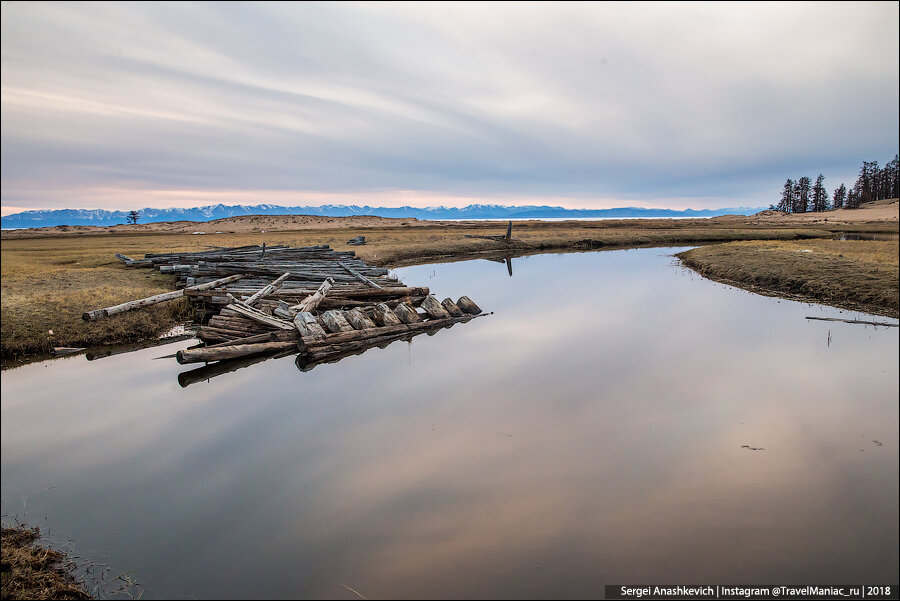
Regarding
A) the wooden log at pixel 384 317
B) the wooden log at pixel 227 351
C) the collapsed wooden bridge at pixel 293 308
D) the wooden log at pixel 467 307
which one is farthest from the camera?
the wooden log at pixel 467 307

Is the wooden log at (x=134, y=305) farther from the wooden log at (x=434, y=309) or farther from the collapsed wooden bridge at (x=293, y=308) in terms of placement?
the wooden log at (x=434, y=309)

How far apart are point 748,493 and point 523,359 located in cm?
694

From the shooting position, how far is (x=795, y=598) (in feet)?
15.6

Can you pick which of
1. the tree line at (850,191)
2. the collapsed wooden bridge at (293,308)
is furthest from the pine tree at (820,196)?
the collapsed wooden bridge at (293,308)

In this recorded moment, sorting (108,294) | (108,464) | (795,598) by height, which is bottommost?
(795,598)

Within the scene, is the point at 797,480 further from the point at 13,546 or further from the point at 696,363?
the point at 13,546

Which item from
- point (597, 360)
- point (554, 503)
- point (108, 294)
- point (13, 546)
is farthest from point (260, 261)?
point (554, 503)

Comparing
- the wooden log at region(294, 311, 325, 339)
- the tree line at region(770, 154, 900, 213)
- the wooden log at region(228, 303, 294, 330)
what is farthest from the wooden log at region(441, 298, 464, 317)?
the tree line at region(770, 154, 900, 213)

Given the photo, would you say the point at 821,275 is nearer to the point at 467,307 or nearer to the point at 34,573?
the point at 467,307

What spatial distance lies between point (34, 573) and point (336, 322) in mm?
10273

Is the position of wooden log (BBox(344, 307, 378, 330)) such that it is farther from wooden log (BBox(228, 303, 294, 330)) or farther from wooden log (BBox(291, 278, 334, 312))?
wooden log (BBox(228, 303, 294, 330))

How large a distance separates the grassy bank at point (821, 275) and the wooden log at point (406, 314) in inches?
648

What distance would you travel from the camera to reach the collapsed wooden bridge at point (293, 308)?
13492 mm

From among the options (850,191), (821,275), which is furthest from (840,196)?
(821,275)
